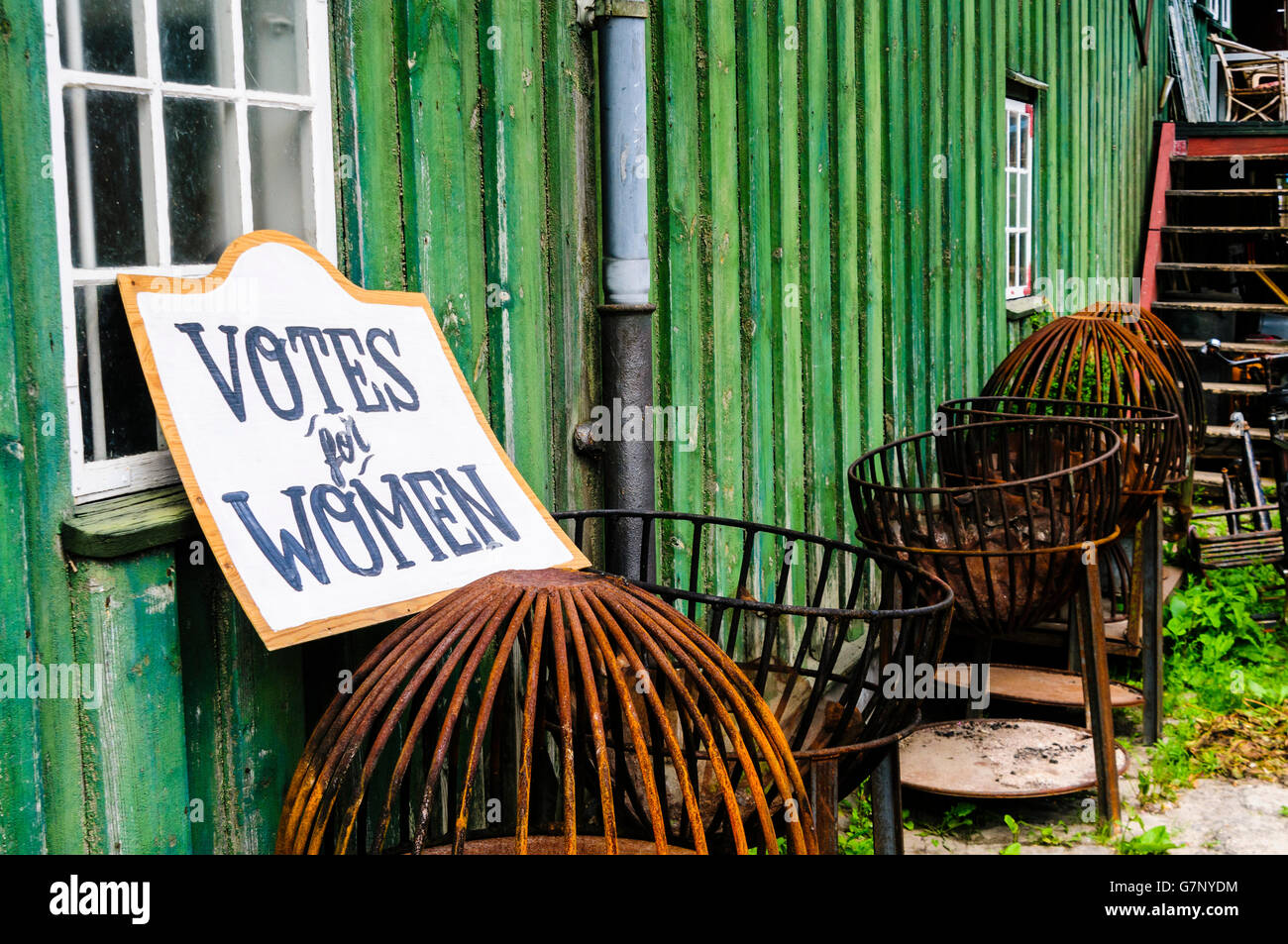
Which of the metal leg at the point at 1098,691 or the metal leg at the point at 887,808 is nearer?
the metal leg at the point at 887,808

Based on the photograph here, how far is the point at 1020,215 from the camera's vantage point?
7820mm

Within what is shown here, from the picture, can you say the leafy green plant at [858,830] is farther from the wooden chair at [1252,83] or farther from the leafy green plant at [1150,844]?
the wooden chair at [1252,83]

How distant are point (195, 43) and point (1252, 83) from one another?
56.3 feet

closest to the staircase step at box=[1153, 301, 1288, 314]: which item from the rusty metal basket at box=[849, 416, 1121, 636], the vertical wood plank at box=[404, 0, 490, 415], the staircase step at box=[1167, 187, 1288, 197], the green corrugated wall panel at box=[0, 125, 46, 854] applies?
the staircase step at box=[1167, 187, 1288, 197]

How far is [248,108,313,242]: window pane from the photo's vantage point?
244 cm

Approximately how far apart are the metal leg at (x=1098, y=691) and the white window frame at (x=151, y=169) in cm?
284

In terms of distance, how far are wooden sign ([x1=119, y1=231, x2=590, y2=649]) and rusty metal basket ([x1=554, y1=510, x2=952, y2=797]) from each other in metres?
0.39

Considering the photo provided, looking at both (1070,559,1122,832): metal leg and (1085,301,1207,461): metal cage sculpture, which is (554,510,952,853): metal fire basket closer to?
(1070,559,1122,832): metal leg

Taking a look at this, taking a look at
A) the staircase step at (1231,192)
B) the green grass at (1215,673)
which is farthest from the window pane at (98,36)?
the staircase step at (1231,192)

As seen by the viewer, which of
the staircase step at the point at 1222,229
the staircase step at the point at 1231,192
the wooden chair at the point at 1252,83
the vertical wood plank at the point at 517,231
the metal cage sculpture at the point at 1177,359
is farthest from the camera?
the wooden chair at the point at 1252,83

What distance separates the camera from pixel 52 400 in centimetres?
198

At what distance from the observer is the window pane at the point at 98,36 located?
205 cm

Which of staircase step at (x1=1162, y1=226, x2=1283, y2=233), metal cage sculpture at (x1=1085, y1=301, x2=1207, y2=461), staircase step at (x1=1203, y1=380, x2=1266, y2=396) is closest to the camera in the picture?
metal cage sculpture at (x1=1085, y1=301, x2=1207, y2=461)
